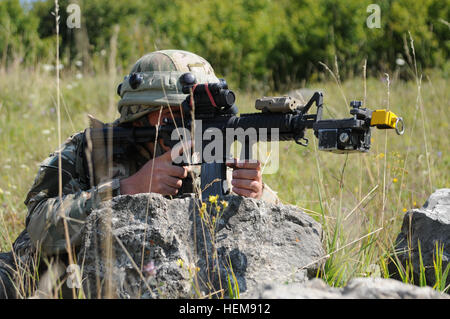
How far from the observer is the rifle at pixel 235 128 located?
239 centimetres

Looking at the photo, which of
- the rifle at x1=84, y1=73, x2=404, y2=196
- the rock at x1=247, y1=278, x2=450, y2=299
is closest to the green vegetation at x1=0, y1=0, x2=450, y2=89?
the rifle at x1=84, y1=73, x2=404, y2=196

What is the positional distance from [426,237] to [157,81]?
5.96 ft

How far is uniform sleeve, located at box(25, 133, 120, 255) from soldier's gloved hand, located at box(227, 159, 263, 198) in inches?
27.8

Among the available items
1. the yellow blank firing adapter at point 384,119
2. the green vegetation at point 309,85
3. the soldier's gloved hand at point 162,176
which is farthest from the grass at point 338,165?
the yellow blank firing adapter at point 384,119

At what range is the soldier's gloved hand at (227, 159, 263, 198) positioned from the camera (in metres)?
2.76

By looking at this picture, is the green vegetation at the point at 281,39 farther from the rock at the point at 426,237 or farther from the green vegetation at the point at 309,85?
the rock at the point at 426,237

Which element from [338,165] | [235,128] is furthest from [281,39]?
[235,128]

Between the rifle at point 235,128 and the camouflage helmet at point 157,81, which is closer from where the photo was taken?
the rifle at point 235,128

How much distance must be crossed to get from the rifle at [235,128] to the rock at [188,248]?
28 centimetres

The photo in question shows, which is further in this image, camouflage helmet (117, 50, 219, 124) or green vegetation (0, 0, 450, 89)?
green vegetation (0, 0, 450, 89)

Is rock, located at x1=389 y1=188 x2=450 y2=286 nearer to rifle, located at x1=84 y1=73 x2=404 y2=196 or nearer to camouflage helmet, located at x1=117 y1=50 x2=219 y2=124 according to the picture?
rifle, located at x1=84 y1=73 x2=404 y2=196

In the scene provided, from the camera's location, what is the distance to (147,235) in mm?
2416

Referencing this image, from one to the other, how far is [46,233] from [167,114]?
3.31 feet
